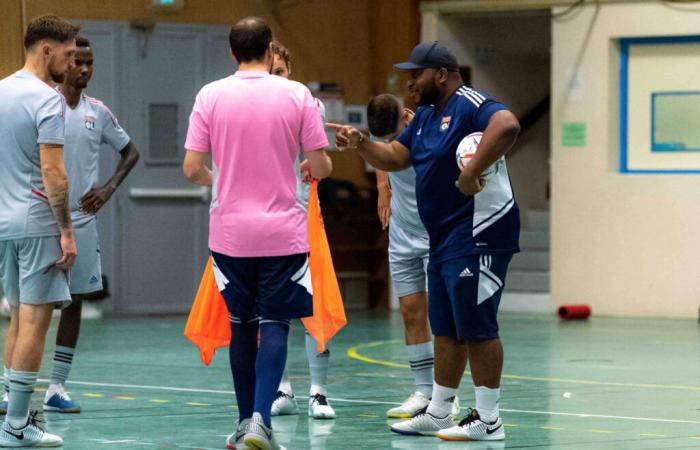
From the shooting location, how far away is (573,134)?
1720 centimetres

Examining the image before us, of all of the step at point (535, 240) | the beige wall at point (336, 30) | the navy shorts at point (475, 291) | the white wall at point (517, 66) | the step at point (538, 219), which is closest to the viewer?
the navy shorts at point (475, 291)

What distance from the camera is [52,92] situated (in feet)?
23.3

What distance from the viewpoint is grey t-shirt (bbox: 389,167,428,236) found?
850 cm

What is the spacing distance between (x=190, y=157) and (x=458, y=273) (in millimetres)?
1460

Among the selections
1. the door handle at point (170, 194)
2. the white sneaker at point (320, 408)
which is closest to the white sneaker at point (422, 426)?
the white sneaker at point (320, 408)

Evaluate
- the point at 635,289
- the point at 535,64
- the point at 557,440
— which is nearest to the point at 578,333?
the point at 635,289

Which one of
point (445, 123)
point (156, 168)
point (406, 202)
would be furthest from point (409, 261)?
point (156, 168)

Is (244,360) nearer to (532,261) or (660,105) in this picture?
(660,105)

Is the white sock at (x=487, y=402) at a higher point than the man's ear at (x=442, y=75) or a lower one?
lower

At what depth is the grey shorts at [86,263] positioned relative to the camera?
28.2 ft

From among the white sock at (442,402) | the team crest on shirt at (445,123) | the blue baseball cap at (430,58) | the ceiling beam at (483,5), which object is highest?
the ceiling beam at (483,5)

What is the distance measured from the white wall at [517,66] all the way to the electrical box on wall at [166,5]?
3.17m

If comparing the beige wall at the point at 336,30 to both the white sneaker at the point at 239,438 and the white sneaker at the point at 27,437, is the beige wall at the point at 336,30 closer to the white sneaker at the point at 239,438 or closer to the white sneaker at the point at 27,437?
the white sneaker at the point at 27,437

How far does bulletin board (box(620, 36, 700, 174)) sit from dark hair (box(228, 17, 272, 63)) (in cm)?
1059
